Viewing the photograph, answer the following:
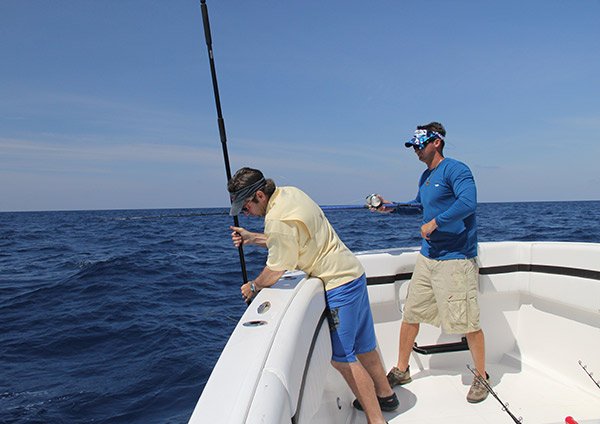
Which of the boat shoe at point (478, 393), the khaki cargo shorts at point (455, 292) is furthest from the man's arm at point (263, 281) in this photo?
the boat shoe at point (478, 393)

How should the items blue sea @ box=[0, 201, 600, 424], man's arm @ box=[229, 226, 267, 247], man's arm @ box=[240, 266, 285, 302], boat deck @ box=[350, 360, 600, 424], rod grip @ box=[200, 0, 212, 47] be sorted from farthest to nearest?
1. blue sea @ box=[0, 201, 600, 424]
2. rod grip @ box=[200, 0, 212, 47]
3. boat deck @ box=[350, 360, 600, 424]
4. man's arm @ box=[229, 226, 267, 247]
5. man's arm @ box=[240, 266, 285, 302]

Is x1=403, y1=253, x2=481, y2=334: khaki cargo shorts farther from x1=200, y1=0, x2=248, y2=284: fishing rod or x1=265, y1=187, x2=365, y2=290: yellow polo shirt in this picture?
x1=200, y1=0, x2=248, y2=284: fishing rod

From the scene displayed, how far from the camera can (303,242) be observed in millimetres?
2117

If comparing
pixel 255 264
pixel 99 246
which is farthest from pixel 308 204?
pixel 99 246

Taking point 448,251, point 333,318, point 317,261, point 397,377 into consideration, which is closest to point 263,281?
point 317,261

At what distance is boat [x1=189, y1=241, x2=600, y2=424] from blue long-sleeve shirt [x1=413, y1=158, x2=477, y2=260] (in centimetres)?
46

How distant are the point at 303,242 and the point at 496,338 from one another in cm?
211

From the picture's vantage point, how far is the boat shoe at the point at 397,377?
305 centimetres

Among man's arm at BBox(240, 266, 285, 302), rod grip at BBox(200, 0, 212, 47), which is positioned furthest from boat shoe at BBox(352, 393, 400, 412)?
rod grip at BBox(200, 0, 212, 47)

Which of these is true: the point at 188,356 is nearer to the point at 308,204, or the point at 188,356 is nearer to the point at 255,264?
the point at 308,204

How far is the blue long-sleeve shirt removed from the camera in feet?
8.29

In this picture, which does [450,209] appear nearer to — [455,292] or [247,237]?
[455,292]

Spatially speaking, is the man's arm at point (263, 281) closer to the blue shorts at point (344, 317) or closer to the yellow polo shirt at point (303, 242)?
the yellow polo shirt at point (303, 242)

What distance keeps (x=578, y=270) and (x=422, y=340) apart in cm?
115
